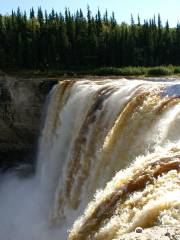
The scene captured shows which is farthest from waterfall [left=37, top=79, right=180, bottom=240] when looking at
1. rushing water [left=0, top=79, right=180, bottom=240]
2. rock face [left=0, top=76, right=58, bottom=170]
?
rock face [left=0, top=76, right=58, bottom=170]

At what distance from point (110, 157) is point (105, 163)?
343 mm

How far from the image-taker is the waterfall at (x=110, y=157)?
37.5 feet

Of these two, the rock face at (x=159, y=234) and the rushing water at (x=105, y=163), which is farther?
the rushing water at (x=105, y=163)

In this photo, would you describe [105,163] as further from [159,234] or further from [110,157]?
[159,234]

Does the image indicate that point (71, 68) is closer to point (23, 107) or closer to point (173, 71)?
point (173, 71)

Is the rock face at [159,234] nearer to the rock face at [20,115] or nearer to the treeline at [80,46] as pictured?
the rock face at [20,115]

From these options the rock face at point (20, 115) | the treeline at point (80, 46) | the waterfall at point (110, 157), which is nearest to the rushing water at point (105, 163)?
the waterfall at point (110, 157)

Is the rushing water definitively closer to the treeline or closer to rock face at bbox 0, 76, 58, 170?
rock face at bbox 0, 76, 58, 170

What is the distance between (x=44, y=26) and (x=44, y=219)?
4966cm

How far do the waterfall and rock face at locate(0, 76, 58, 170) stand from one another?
8.21 feet

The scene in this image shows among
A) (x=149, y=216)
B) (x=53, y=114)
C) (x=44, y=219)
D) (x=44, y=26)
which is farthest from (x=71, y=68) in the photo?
(x=149, y=216)

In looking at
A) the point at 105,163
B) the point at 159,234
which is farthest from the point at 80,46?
the point at 159,234

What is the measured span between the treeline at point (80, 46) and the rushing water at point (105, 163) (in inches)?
1276

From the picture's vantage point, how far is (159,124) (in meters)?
Result: 17.0
